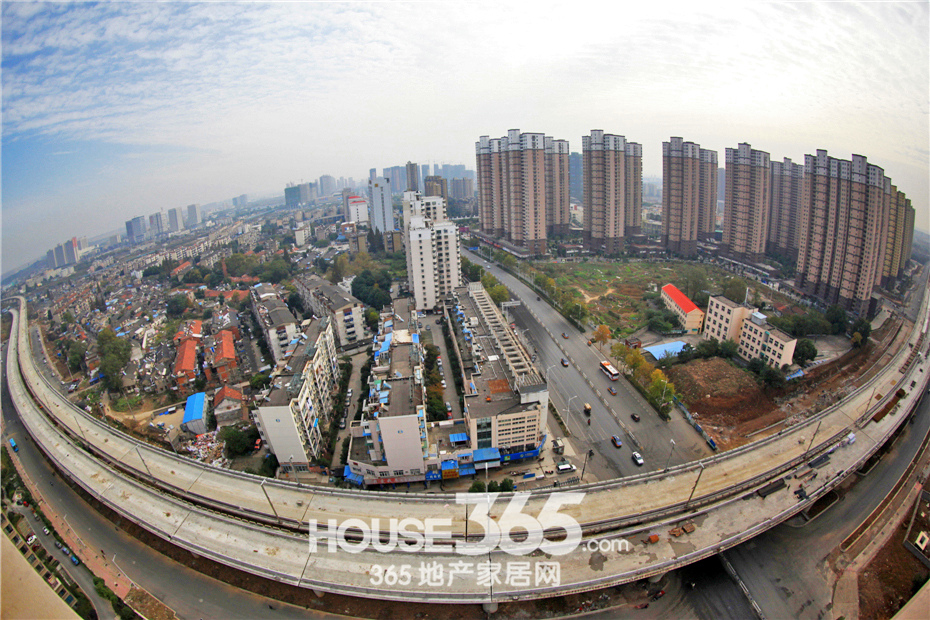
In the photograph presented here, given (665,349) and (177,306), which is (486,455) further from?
(177,306)

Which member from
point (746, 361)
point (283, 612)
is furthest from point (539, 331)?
point (283, 612)

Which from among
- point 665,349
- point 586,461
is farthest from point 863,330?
point 586,461

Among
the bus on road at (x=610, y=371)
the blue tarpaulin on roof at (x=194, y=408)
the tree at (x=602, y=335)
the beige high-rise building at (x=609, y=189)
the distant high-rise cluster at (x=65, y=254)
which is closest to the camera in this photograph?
the blue tarpaulin on roof at (x=194, y=408)

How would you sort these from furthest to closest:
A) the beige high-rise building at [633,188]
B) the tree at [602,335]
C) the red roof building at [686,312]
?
the beige high-rise building at [633,188], the red roof building at [686,312], the tree at [602,335]

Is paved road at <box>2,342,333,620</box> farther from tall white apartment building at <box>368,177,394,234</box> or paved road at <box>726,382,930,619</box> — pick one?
tall white apartment building at <box>368,177,394,234</box>

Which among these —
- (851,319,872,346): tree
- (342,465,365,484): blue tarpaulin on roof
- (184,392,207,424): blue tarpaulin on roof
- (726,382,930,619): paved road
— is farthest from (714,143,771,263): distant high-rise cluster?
(184,392,207,424): blue tarpaulin on roof

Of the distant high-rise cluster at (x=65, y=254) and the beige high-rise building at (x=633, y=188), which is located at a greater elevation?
the beige high-rise building at (x=633, y=188)

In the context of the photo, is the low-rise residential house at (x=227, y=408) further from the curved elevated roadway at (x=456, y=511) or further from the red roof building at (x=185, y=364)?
the red roof building at (x=185, y=364)

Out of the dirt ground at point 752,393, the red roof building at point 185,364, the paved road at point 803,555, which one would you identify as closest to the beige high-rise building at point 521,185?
the dirt ground at point 752,393
